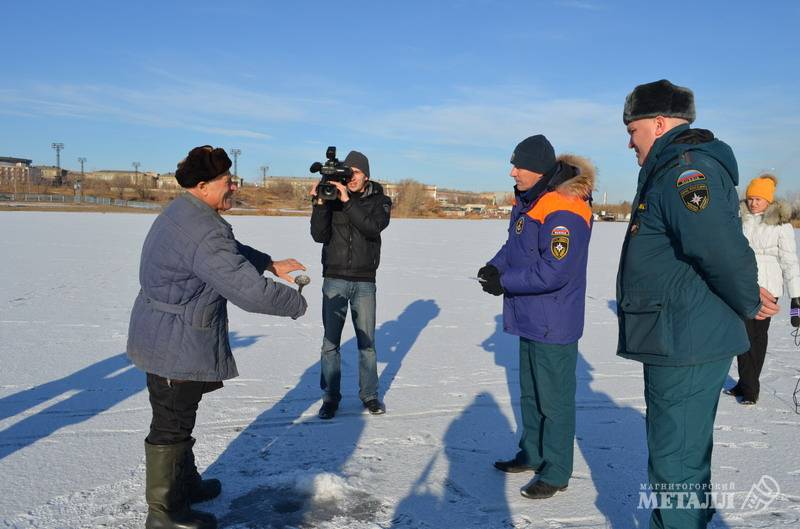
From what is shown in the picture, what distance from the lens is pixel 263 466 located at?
3.53 m

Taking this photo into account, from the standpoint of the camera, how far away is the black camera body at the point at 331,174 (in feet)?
13.6

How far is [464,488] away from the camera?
3.34 metres

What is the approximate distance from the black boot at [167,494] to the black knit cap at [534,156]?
233cm

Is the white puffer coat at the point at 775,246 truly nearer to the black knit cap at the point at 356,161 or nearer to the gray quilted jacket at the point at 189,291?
the black knit cap at the point at 356,161

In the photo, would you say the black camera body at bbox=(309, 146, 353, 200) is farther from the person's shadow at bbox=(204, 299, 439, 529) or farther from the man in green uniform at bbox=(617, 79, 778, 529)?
the man in green uniform at bbox=(617, 79, 778, 529)

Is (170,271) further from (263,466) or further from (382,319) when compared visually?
(382,319)

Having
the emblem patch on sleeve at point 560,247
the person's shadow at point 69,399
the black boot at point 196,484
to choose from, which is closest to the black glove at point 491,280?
the emblem patch on sleeve at point 560,247

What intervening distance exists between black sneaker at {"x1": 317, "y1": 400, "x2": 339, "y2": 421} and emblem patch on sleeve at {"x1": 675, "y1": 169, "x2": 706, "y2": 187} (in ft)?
9.83

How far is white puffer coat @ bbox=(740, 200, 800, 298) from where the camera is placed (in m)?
4.81

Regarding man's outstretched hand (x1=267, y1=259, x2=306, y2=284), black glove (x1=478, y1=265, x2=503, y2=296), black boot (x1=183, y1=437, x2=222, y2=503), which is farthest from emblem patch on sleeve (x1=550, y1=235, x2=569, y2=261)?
black boot (x1=183, y1=437, x2=222, y2=503)

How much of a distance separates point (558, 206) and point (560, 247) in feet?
0.76

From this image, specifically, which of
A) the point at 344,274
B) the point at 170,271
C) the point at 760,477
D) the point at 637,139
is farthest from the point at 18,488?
the point at 760,477

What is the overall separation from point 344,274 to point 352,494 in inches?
69.3

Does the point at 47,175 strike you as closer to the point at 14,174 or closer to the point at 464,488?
the point at 14,174
